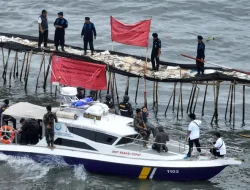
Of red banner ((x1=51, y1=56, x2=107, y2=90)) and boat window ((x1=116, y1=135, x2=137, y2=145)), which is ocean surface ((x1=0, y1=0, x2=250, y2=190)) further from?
red banner ((x1=51, y1=56, x2=107, y2=90))

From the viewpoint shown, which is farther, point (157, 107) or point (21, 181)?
point (157, 107)

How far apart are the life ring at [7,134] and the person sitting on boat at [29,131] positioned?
1.52 ft

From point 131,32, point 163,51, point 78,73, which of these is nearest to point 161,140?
point 78,73

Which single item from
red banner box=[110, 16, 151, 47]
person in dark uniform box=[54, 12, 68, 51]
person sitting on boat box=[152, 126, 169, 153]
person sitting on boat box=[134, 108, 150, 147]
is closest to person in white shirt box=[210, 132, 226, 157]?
person sitting on boat box=[152, 126, 169, 153]

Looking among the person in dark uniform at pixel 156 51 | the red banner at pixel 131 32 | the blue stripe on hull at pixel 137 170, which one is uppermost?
the red banner at pixel 131 32

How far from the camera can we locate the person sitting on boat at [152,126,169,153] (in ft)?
108

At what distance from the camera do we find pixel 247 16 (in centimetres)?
6706

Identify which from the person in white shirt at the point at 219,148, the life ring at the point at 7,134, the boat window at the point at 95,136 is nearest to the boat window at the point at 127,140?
the boat window at the point at 95,136

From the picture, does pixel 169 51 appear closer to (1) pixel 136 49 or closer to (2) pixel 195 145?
(1) pixel 136 49

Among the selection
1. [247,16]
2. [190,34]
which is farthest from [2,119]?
[247,16]

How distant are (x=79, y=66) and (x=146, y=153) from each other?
387 inches

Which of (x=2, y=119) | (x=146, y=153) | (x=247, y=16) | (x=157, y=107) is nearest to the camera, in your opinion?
(x=146, y=153)

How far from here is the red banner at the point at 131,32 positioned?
41.2m

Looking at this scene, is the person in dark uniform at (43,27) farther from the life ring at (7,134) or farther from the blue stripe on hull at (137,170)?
the blue stripe on hull at (137,170)
